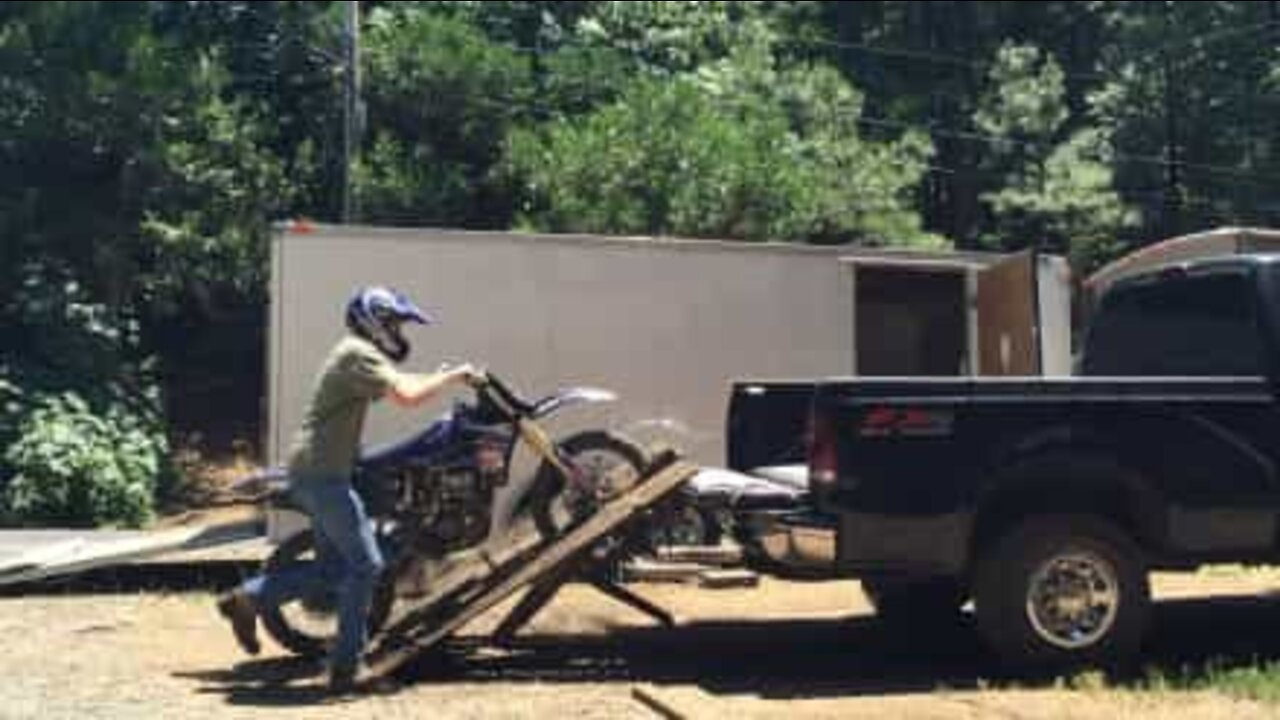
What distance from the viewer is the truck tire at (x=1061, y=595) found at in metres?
8.19

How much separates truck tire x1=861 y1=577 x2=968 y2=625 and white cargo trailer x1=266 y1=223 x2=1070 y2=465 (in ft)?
11.2

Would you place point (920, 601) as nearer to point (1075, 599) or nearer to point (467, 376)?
point (1075, 599)

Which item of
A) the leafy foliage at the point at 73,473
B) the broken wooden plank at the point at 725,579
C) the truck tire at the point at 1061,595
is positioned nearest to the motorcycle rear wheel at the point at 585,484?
the truck tire at the point at 1061,595

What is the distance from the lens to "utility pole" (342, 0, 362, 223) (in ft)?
72.7

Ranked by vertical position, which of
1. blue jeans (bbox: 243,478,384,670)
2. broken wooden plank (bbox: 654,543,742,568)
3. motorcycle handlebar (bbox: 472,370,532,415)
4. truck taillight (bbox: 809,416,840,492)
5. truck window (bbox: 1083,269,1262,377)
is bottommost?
broken wooden plank (bbox: 654,543,742,568)

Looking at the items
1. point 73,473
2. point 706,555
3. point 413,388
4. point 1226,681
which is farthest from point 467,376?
point 73,473

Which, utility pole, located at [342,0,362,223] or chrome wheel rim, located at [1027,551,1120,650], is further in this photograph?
utility pole, located at [342,0,362,223]

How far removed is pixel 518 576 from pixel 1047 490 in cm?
269

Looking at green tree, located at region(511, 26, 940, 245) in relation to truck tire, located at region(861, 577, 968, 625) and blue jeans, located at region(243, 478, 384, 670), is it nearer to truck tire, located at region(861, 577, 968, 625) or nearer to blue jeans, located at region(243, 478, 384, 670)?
truck tire, located at region(861, 577, 968, 625)

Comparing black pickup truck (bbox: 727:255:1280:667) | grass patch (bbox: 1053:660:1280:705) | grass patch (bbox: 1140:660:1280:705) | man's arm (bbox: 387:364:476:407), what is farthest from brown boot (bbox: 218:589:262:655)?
grass patch (bbox: 1140:660:1280:705)

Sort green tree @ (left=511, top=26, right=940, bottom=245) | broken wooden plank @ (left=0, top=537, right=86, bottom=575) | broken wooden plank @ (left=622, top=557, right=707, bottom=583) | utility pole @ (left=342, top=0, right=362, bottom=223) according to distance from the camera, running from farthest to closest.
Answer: utility pole @ (left=342, top=0, right=362, bottom=223) < green tree @ (left=511, top=26, right=940, bottom=245) < broken wooden plank @ (left=622, top=557, right=707, bottom=583) < broken wooden plank @ (left=0, top=537, right=86, bottom=575)

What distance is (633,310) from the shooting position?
516 inches

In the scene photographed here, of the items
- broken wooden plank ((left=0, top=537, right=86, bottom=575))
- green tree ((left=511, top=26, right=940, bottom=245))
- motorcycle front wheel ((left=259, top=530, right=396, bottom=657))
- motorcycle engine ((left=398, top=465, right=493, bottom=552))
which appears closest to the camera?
motorcycle front wheel ((left=259, top=530, right=396, bottom=657))

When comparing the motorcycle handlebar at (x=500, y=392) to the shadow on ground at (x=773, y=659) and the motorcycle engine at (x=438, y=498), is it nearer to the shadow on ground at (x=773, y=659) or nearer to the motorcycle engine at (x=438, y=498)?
the motorcycle engine at (x=438, y=498)
